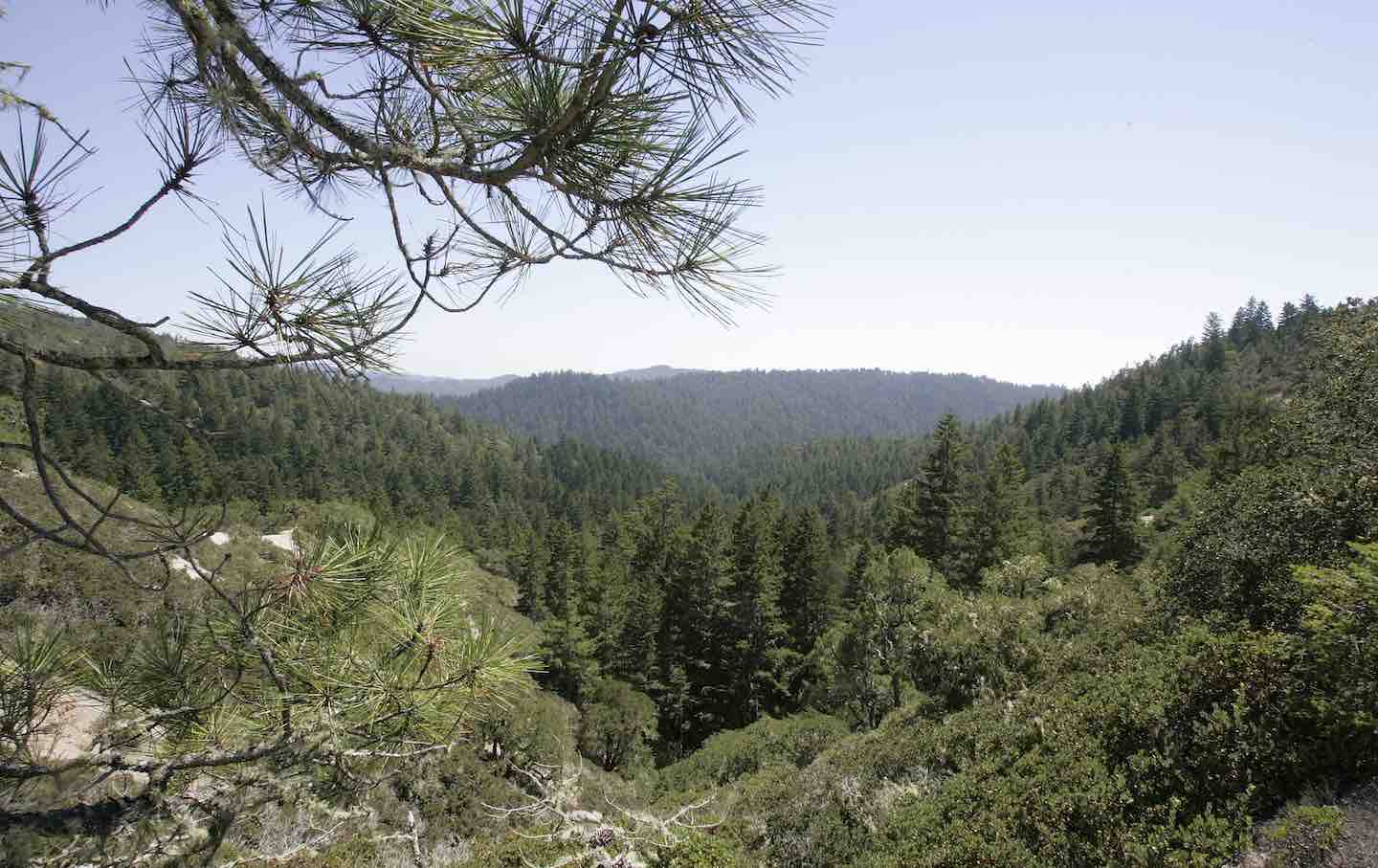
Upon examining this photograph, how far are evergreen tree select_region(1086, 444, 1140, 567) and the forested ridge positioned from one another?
5.6 inches

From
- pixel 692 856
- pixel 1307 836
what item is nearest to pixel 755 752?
pixel 692 856

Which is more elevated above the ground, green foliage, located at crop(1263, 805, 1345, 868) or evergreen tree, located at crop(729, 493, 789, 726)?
green foliage, located at crop(1263, 805, 1345, 868)

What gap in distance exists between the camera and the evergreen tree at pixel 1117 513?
110 feet

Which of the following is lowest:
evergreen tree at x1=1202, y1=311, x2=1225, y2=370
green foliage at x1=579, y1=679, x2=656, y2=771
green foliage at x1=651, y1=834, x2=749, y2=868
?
green foliage at x1=579, y1=679, x2=656, y2=771

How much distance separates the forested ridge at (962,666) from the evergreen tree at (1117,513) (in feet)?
0.47

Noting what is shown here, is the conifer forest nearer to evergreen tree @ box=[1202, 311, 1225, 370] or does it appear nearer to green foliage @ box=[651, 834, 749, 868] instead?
green foliage @ box=[651, 834, 749, 868]

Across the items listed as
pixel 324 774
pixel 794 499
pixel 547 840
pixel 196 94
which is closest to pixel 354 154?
pixel 196 94

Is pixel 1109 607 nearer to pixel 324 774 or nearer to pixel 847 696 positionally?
pixel 847 696

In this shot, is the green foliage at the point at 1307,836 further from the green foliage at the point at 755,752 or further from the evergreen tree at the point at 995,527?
the evergreen tree at the point at 995,527

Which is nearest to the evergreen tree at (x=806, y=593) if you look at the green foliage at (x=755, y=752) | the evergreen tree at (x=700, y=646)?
the evergreen tree at (x=700, y=646)

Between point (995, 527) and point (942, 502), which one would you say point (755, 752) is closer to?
point (942, 502)

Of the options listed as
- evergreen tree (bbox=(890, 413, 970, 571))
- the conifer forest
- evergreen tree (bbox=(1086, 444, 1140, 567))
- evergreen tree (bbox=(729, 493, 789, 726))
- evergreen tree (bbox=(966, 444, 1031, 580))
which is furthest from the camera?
evergreen tree (bbox=(1086, 444, 1140, 567))

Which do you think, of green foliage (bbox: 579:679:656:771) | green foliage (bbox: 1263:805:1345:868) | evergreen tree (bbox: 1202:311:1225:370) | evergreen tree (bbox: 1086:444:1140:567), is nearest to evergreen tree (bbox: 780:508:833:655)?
green foliage (bbox: 579:679:656:771)

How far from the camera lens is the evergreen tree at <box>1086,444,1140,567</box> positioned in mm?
33438
